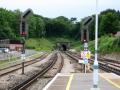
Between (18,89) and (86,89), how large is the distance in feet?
17.4

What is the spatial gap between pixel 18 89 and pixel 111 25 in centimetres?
14876

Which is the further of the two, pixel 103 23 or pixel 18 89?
pixel 103 23

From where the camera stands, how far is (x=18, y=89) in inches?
1082

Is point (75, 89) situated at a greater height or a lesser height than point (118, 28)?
lesser

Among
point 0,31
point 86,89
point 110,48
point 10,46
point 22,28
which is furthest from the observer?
point 0,31

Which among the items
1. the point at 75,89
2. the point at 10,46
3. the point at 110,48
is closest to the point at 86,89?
the point at 75,89

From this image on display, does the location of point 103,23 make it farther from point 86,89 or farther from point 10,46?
point 86,89

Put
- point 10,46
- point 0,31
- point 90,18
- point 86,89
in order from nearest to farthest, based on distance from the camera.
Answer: point 86,89
point 90,18
point 10,46
point 0,31

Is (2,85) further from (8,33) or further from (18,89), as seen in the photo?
(8,33)

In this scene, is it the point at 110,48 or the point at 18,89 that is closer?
the point at 18,89

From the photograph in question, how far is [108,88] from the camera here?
24.1m

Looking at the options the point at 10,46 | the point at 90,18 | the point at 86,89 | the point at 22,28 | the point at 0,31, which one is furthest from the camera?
the point at 0,31

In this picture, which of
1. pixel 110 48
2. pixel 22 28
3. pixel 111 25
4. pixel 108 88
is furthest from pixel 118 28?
pixel 108 88

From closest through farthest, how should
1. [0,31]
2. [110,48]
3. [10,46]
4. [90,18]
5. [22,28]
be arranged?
[90,18], [22,28], [110,48], [10,46], [0,31]
